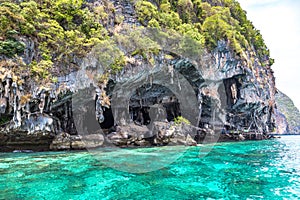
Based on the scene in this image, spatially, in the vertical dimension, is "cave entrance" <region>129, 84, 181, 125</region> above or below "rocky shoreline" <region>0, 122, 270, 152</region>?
above

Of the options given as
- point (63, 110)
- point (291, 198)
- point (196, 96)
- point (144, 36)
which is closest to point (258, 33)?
point (196, 96)

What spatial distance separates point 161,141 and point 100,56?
26.2 feet

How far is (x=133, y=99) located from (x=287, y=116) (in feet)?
326

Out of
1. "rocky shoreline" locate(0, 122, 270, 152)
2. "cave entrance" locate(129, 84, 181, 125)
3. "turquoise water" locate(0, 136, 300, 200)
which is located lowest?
"turquoise water" locate(0, 136, 300, 200)

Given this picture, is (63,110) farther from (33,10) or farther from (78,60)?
(33,10)

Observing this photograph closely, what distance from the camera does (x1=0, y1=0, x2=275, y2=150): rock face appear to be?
13953mm

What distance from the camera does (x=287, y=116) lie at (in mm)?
99125

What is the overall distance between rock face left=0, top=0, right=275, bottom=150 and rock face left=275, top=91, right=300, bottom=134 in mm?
65329

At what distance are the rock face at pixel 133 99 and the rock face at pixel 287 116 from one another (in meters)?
65.3

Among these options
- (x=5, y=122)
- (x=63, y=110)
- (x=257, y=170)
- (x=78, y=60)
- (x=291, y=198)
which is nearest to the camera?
(x=291, y=198)

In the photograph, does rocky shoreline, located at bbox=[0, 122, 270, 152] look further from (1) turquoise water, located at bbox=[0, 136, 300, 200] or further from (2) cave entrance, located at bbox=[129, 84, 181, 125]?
(1) turquoise water, located at bbox=[0, 136, 300, 200]

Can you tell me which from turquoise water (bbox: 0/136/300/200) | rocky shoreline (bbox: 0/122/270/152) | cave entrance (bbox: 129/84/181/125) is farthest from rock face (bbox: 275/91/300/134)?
turquoise water (bbox: 0/136/300/200)

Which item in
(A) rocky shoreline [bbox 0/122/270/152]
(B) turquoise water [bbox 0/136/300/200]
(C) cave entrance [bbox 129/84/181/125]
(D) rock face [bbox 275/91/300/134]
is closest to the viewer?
(B) turquoise water [bbox 0/136/300/200]

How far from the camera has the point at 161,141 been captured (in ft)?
59.7
